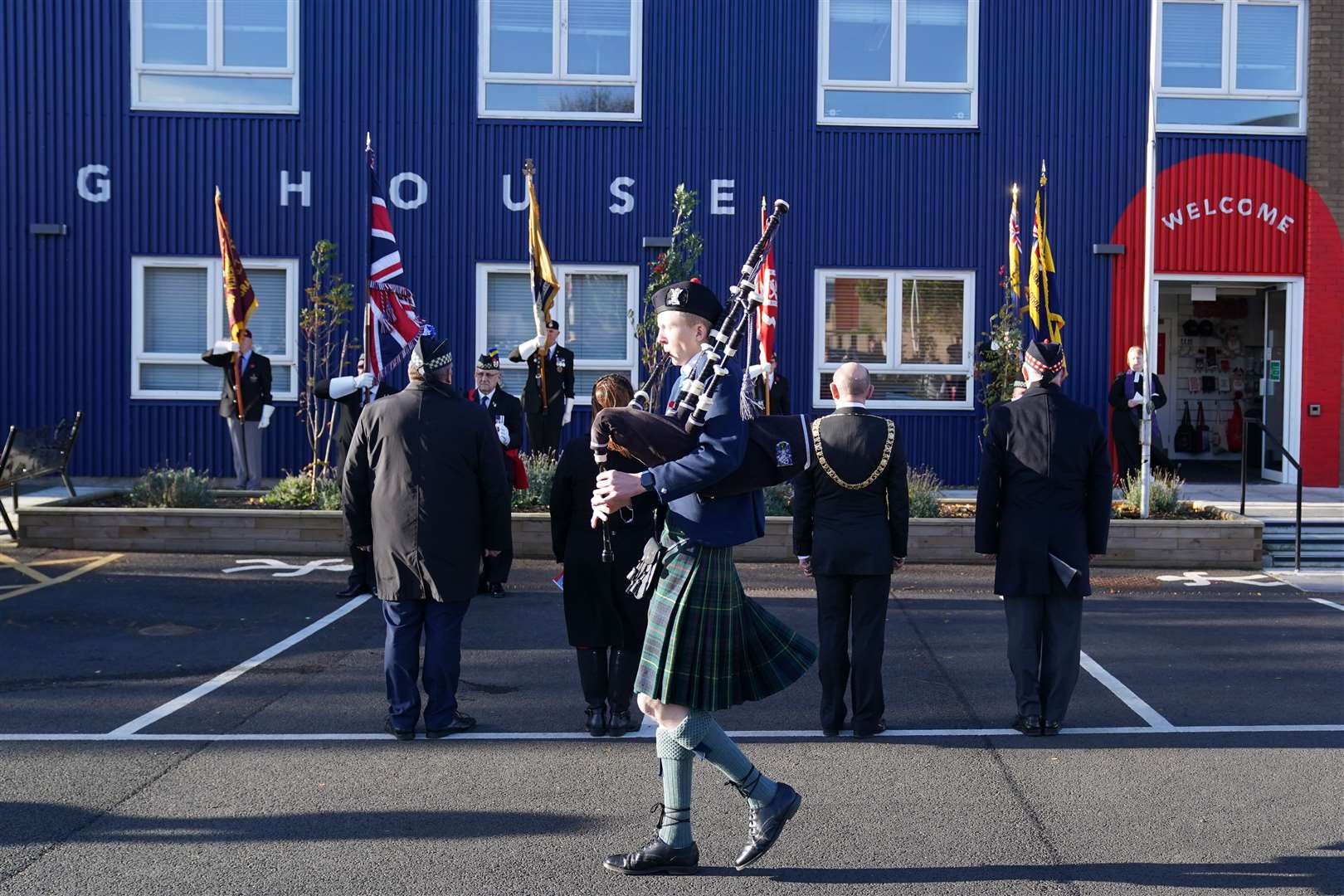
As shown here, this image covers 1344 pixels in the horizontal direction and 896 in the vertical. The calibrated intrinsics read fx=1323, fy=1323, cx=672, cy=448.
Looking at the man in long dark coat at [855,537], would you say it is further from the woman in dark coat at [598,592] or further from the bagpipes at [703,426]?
the bagpipes at [703,426]

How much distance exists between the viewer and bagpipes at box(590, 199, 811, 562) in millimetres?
4434

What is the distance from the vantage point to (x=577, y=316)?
17.3 meters

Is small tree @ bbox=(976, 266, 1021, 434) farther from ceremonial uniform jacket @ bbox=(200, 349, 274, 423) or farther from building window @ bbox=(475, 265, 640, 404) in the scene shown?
ceremonial uniform jacket @ bbox=(200, 349, 274, 423)

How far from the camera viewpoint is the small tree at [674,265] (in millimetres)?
14383

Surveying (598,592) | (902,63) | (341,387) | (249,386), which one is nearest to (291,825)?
(598,592)

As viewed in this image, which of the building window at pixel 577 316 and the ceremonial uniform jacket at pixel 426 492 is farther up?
the building window at pixel 577 316

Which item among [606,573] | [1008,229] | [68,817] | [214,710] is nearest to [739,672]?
[606,573]

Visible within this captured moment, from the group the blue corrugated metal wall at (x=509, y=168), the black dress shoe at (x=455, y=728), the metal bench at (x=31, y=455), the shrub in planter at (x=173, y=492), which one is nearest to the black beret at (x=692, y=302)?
the black dress shoe at (x=455, y=728)

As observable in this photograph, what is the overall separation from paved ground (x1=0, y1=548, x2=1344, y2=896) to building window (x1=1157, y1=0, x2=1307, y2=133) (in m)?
10.00

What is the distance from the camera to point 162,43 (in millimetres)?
16969

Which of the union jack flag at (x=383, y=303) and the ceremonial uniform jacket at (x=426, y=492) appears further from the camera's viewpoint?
the union jack flag at (x=383, y=303)

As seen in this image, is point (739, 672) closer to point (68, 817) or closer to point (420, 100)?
point (68, 817)

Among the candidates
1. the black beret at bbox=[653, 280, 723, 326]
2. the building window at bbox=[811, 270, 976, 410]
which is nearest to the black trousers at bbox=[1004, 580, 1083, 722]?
the black beret at bbox=[653, 280, 723, 326]

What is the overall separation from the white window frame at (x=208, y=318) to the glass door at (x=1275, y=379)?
513 inches
